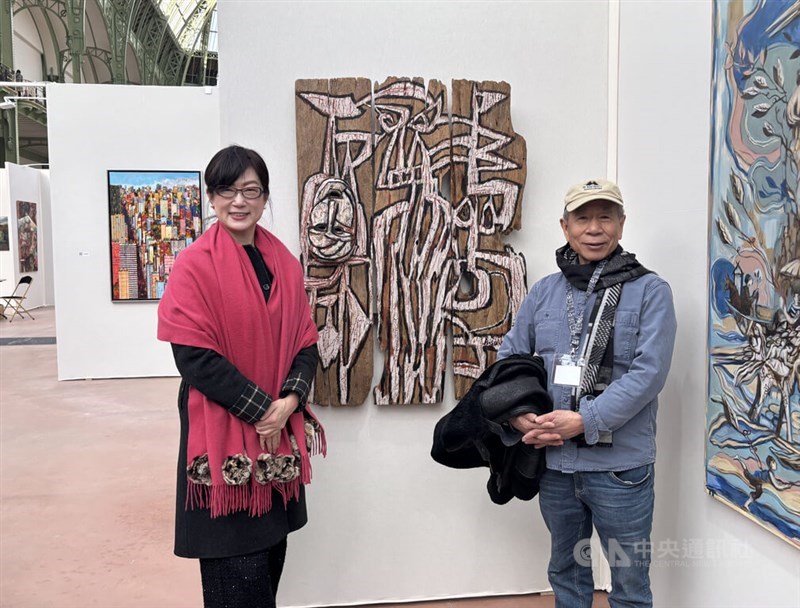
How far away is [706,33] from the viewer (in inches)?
81.4

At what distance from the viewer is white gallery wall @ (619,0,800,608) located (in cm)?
200

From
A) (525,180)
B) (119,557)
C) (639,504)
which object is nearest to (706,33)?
(525,180)

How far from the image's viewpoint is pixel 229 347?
1822 millimetres

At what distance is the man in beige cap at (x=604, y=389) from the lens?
1841 mm

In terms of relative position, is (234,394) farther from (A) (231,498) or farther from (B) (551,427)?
(B) (551,427)

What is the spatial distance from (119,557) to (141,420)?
2893mm

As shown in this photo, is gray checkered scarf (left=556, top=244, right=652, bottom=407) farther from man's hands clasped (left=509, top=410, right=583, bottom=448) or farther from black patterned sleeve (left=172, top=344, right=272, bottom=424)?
black patterned sleeve (left=172, top=344, right=272, bottom=424)

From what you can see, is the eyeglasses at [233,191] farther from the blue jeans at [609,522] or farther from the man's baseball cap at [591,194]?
the blue jeans at [609,522]

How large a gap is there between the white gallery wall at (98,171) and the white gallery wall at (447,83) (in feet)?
18.3

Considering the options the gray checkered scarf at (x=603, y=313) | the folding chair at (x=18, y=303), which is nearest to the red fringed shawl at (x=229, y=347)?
the gray checkered scarf at (x=603, y=313)

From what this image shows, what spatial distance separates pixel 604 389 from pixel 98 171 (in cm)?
729

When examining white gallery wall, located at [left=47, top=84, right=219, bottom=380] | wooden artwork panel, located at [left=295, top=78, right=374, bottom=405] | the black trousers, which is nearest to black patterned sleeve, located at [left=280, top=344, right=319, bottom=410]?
the black trousers

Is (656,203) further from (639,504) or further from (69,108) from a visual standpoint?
(69,108)

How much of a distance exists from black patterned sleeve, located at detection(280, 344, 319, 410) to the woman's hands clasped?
21mm
